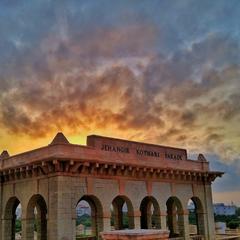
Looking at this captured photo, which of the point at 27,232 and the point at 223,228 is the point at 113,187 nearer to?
the point at 27,232

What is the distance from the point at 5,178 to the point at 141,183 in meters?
8.20

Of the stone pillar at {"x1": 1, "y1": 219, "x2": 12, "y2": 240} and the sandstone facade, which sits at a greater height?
the sandstone facade

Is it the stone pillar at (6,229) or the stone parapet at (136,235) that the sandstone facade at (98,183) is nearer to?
the stone pillar at (6,229)

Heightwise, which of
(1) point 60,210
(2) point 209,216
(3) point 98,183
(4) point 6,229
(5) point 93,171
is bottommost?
(4) point 6,229

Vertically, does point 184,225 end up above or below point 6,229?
below

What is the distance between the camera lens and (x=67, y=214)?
18.8 metres

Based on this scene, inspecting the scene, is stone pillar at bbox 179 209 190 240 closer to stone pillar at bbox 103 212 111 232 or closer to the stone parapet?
stone pillar at bbox 103 212 111 232

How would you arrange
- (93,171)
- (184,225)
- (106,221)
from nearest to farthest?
(93,171) < (106,221) < (184,225)

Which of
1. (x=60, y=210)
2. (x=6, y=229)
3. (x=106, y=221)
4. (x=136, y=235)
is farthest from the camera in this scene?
(x=6, y=229)

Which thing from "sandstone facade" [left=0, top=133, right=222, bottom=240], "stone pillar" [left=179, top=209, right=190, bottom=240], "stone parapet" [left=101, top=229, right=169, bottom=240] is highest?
"sandstone facade" [left=0, top=133, right=222, bottom=240]

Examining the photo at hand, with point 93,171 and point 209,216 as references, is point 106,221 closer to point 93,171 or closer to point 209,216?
point 93,171

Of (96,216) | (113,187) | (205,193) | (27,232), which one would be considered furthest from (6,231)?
(205,193)

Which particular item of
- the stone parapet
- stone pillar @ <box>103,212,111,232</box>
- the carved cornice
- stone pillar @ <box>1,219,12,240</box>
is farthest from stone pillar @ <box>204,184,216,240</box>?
the stone parapet

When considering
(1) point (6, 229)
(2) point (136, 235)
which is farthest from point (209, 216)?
(2) point (136, 235)
